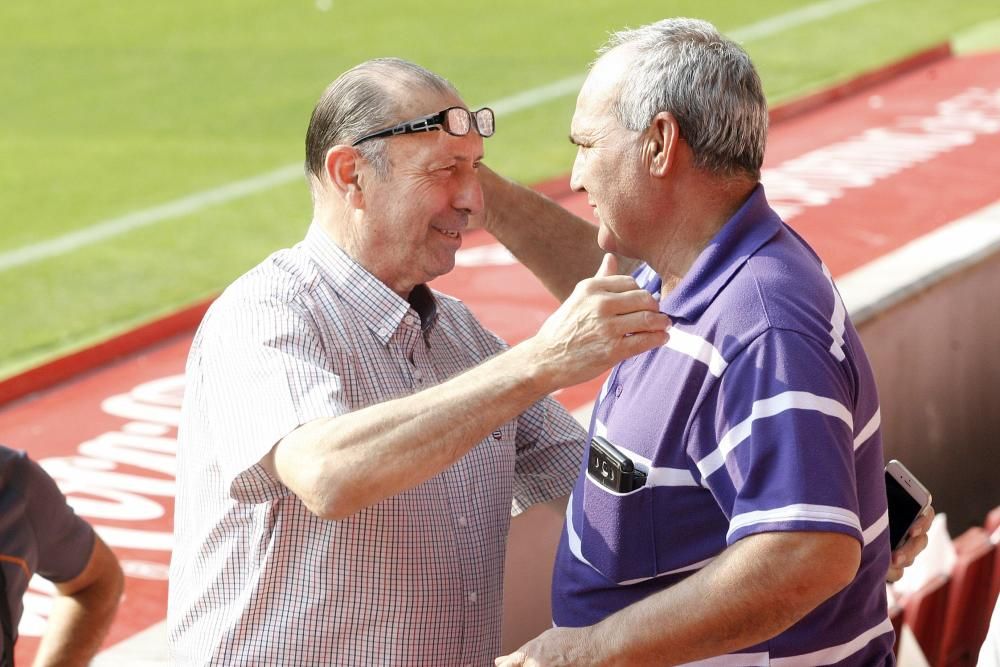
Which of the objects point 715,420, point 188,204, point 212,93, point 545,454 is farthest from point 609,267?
point 212,93

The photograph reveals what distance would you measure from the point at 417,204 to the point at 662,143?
61 centimetres

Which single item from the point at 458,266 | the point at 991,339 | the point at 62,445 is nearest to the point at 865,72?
the point at 458,266

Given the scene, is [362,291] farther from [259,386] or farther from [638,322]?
[638,322]

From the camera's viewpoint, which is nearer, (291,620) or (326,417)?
(326,417)

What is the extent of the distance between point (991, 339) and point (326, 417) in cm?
381

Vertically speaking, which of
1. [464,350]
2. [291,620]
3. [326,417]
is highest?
[326,417]

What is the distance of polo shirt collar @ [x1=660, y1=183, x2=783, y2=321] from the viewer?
2.27 meters

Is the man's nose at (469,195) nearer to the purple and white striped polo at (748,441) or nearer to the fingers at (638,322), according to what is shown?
the purple and white striped polo at (748,441)

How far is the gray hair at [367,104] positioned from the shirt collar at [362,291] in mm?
182

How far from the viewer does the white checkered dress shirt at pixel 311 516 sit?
7.91 ft

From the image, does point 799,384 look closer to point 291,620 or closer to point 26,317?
point 291,620

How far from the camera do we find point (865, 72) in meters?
12.4

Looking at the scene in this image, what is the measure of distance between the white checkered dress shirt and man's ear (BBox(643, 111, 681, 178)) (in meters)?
0.64

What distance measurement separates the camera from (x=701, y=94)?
7.48 ft
